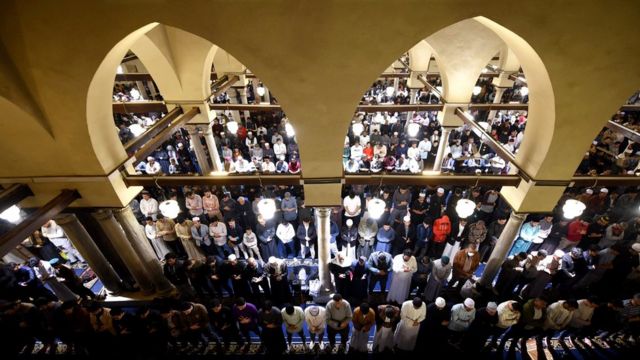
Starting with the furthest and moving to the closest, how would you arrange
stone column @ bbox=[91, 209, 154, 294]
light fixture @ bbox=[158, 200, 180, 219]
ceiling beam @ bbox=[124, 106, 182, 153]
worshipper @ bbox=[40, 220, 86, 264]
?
worshipper @ bbox=[40, 220, 86, 264], light fixture @ bbox=[158, 200, 180, 219], stone column @ bbox=[91, 209, 154, 294], ceiling beam @ bbox=[124, 106, 182, 153]

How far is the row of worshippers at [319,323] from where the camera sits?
608 cm

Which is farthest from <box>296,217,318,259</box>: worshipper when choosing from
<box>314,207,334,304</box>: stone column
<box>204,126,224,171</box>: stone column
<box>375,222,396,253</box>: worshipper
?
<box>204,126,224,171</box>: stone column

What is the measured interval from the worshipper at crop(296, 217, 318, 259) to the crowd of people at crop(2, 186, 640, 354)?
42 millimetres

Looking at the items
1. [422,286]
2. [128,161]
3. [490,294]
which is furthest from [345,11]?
[490,294]

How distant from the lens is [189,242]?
8.38 metres

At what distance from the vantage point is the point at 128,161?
6.05 meters

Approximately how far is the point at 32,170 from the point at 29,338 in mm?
3968

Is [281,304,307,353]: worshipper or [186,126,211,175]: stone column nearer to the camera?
[281,304,307,353]: worshipper

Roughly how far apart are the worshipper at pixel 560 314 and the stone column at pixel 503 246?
135 cm

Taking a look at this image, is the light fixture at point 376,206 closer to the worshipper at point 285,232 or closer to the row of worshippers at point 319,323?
the row of worshippers at point 319,323

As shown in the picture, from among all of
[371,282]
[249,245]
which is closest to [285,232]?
[249,245]

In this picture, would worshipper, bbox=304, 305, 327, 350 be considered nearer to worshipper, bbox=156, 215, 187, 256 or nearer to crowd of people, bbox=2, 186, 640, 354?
crowd of people, bbox=2, 186, 640, 354

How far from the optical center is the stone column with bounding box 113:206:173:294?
6461mm

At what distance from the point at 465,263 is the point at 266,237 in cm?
495
